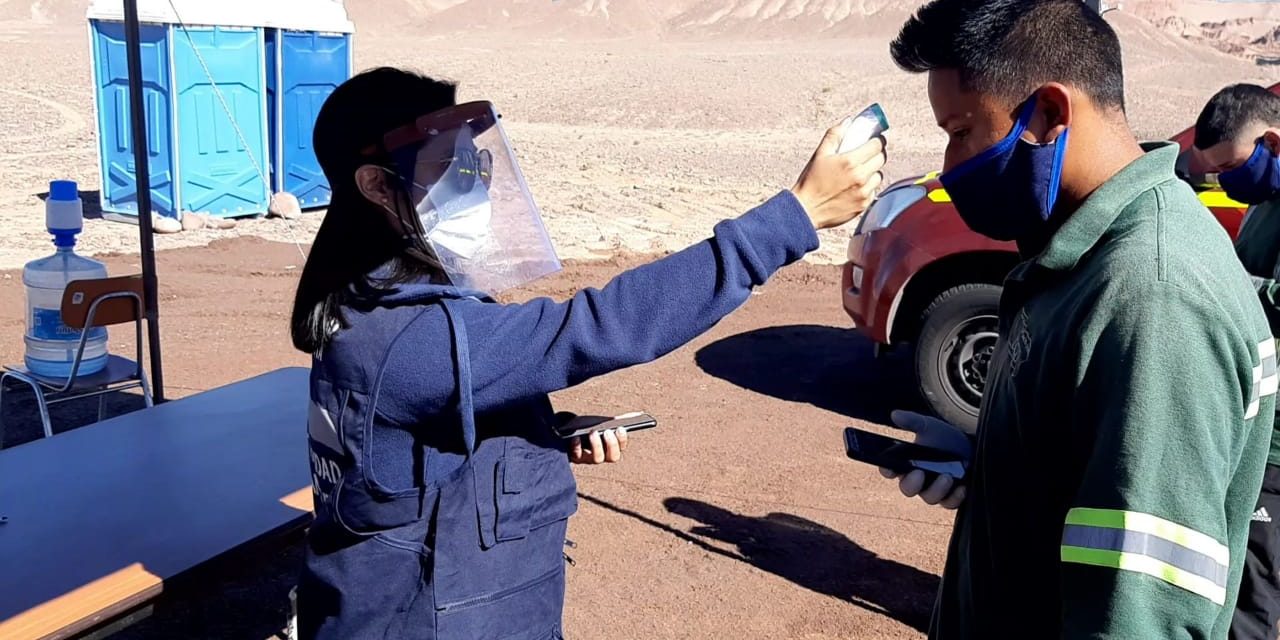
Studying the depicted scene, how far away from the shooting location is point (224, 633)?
416 cm

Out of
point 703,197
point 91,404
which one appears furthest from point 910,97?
point 91,404

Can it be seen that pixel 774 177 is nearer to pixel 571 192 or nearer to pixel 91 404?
pixel 571 192

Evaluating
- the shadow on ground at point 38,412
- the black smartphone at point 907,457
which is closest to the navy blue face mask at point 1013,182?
the black smartphone at point 907,457

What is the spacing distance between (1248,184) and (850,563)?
217cm

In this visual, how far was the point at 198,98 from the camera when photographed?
1174 centimetres

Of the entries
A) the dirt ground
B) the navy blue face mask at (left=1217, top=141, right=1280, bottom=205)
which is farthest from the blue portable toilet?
the navy blue face mask at (left=1217, top=141, right=1280, bottom=205)

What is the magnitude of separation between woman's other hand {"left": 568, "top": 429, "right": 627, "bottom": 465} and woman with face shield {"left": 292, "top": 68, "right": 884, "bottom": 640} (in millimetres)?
127

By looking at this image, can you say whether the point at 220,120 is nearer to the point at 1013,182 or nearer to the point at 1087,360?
the point at 1013,182

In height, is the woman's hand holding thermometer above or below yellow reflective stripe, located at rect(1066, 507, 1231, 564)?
above

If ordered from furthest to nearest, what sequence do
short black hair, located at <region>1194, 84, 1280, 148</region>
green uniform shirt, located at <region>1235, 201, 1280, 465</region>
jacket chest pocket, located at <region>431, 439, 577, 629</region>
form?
short black hair, located at <region>1194, 84, 1280, 148</region> → green uniform shirt, located at <region>1235, 201, 1280, 465</region> → jacket chest pocket, located at <region>431, 439, 577, 629</region>

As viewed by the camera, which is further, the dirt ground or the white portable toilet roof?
the white portable toilet roof

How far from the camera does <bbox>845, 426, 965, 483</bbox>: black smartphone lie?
202 centimetres

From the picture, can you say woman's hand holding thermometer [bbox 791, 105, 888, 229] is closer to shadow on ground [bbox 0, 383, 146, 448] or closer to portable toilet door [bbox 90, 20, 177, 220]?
shadow on ground [bbox 0, 383, 146, 448]

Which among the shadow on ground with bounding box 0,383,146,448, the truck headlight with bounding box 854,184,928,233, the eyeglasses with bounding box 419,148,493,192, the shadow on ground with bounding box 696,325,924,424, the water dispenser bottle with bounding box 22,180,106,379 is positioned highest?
the eyeglasses with bounding box 419,148,493,192
